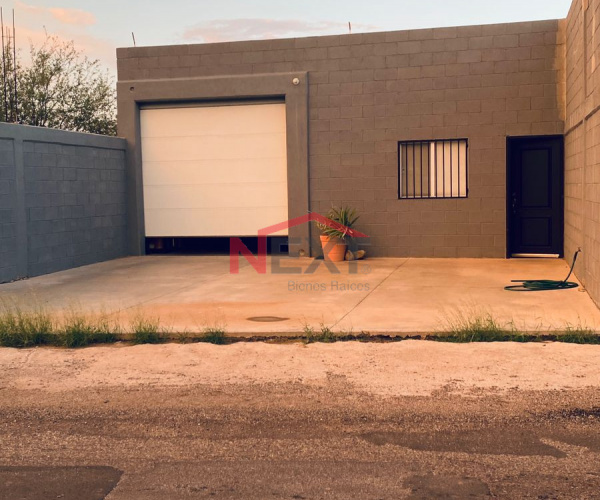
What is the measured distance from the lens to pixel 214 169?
17750 millimetres

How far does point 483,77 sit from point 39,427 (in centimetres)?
1271

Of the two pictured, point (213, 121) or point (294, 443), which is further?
point (213, 121)

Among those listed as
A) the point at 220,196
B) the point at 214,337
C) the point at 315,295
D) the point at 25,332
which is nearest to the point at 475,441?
the point at 214,337

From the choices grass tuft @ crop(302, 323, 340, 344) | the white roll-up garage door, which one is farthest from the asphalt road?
the white roll-up garage door

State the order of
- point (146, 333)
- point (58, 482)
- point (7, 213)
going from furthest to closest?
point (7, 213) → point (146, 333) → point (58, 482)

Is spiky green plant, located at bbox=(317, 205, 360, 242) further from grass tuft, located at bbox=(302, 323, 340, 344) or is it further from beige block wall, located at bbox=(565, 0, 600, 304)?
grass tuft, located at bbox=(302, 323, 340, 344)

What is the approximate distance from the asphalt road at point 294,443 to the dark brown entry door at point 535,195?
10155 millimetres

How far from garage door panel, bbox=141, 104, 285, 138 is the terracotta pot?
2.86 m

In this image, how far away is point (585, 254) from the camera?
37.8 feet

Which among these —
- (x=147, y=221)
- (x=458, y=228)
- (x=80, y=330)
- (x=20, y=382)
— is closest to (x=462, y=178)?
(x=458, y=228)

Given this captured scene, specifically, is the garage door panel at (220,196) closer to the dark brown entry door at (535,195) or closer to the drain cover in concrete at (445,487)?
the dark brown entry door at (535,195)

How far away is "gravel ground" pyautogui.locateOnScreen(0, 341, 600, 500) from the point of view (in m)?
4.59

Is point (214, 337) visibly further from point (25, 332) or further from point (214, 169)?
point (214, 169)

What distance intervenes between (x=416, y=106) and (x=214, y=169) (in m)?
4.70
